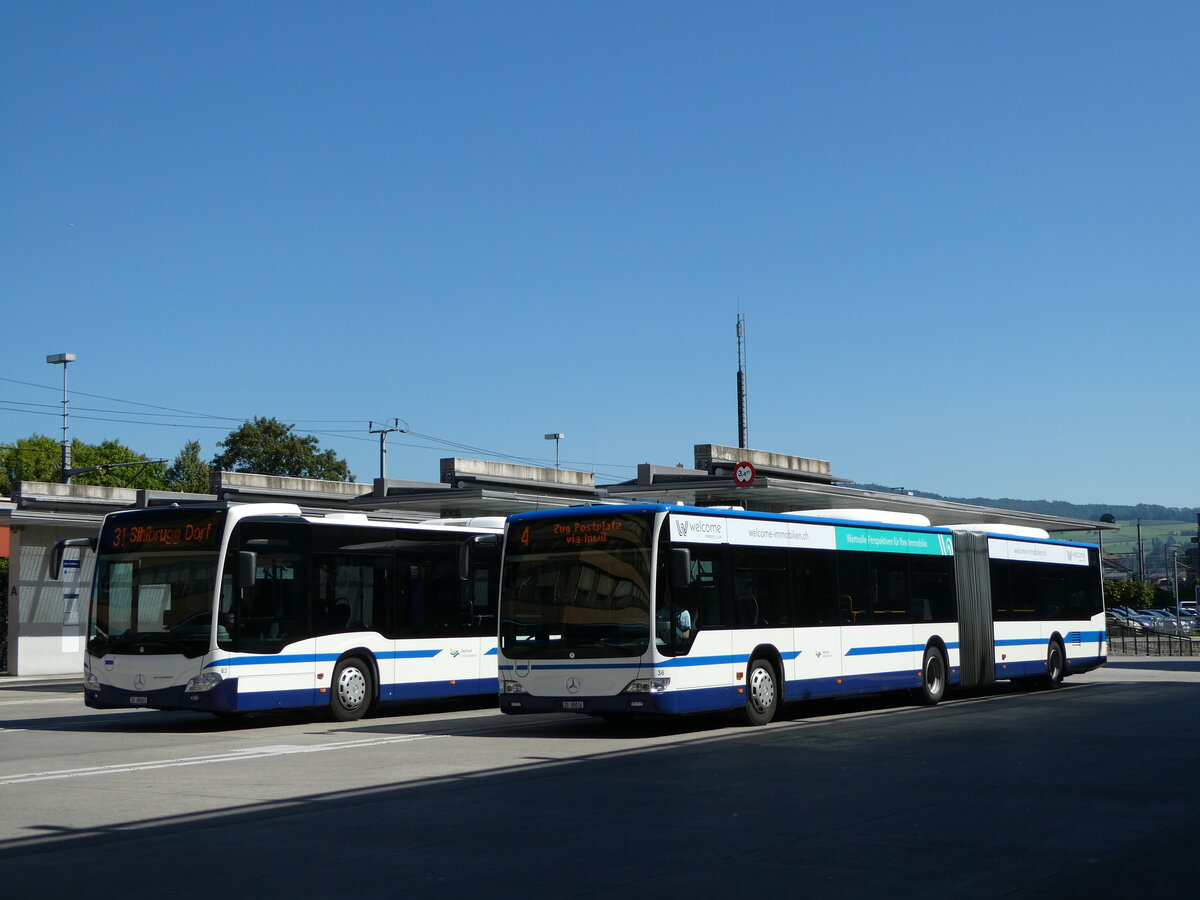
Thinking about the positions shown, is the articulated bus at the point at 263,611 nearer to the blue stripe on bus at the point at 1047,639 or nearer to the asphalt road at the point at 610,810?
the asphalt road at the point at 610,810

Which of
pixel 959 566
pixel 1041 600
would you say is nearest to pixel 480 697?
pixel 959 566

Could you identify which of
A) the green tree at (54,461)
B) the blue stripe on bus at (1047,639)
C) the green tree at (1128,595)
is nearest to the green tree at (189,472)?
the green tree at (54,461)

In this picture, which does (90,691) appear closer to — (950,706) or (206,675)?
(206,675)

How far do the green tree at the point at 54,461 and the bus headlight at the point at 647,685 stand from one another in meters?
76.3

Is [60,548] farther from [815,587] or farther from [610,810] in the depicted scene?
[610,810]

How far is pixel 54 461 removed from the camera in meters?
91.9

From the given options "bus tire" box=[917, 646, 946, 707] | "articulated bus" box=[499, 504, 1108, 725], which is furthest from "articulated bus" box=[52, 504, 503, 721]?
"bus tire" box=[917, 646, 946, 707]

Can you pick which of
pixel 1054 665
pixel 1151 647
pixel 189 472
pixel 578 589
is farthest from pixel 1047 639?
pixel 189 472

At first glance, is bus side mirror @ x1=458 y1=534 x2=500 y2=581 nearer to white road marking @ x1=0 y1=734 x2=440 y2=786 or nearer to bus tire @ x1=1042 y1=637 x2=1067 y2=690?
white road marking @ x1=0 y1=734 x2=440 y2=786

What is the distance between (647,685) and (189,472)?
93.2m

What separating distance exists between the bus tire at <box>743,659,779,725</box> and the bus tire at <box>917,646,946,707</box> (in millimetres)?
4650

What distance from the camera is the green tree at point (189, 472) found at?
10069 centimetres

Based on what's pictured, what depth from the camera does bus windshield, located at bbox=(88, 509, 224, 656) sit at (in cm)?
1911

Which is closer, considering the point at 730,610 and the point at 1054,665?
the point at 730,610
